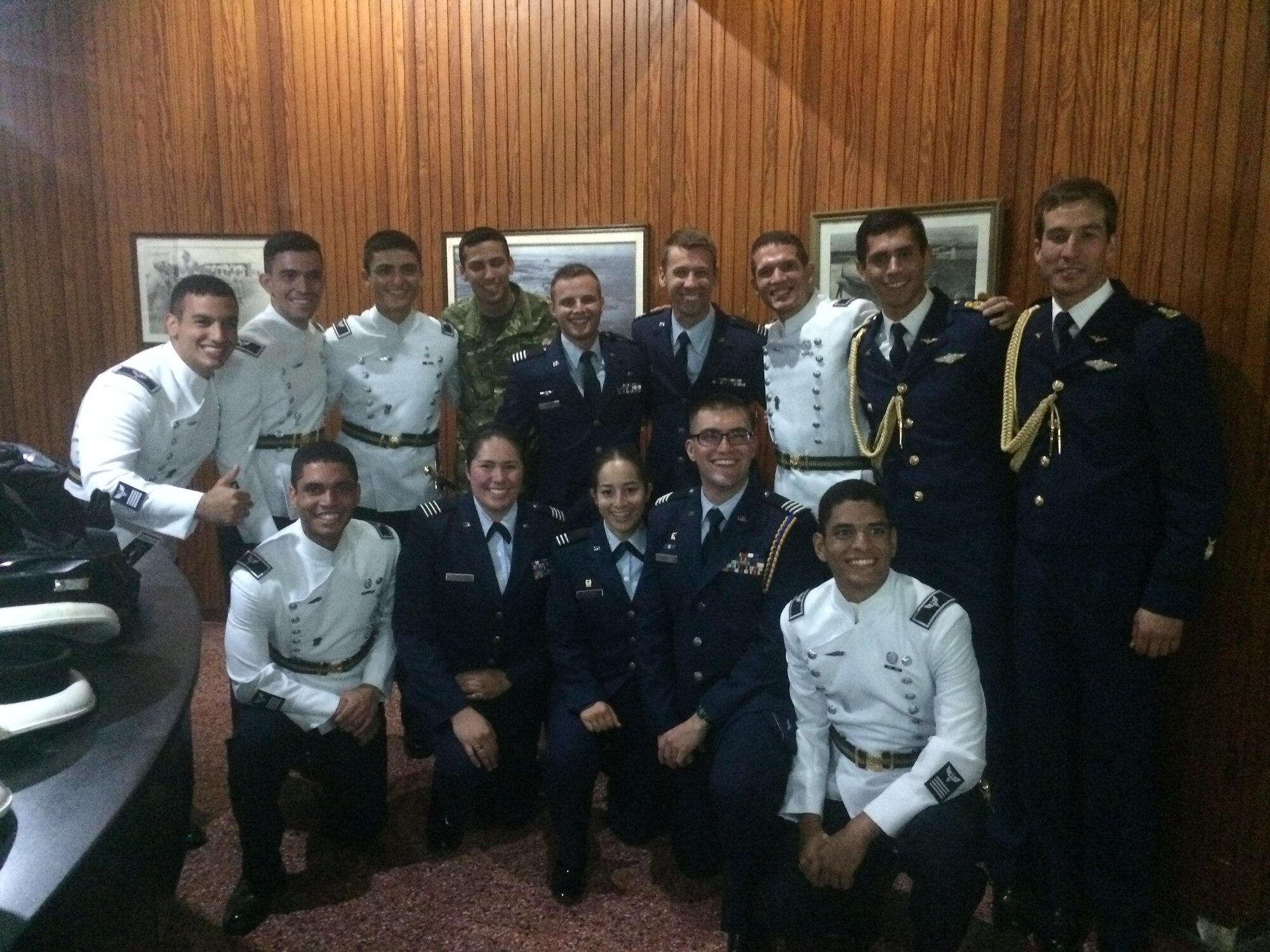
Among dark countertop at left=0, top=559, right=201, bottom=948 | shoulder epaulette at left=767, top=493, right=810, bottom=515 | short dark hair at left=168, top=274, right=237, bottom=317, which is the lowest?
dark countertop at left=0, top=559, right=201, bottom=948

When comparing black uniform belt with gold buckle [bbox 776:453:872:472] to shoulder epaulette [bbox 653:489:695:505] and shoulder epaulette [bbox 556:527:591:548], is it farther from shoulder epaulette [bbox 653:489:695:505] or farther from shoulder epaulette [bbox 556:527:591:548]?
shoulder epaulette [bbox 556:527:591:548]

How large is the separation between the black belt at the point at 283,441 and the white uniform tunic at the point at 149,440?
0.12m

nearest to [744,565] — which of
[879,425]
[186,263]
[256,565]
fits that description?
[879,425]

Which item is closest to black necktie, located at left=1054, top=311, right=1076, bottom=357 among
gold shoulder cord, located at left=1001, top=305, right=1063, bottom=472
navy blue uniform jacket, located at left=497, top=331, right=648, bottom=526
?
gold shoulder cord, located at left=1001, top=305, right=1063, bottom=472

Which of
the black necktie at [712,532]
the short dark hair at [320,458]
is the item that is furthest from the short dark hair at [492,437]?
the black necktie at [712,532]

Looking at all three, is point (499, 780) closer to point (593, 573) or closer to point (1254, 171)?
point (593, 573)

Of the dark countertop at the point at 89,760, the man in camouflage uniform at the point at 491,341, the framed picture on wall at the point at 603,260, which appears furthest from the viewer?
the framed picture on wall at the point at 603,260

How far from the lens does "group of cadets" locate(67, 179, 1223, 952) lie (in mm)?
2293

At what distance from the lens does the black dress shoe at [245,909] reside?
2531 mm

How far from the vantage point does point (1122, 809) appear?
7.91ft

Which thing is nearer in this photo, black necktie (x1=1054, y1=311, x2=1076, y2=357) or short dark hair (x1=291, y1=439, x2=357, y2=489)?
black necktie (x1=1054, y1=311, x2=1076, y2=357)

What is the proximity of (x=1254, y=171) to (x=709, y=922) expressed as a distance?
2.45m

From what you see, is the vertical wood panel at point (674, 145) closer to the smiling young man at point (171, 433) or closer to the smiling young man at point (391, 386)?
the smiling young man at point (391, 386)

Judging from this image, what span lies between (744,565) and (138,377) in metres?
2.00
